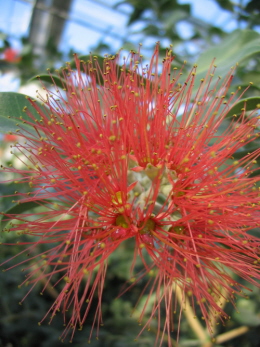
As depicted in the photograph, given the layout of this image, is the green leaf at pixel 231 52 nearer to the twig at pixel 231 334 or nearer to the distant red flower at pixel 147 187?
the distant red flower at pixel 147 187

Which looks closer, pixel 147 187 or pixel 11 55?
pixel 147 187

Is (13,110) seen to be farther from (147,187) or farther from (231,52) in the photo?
(231,52)

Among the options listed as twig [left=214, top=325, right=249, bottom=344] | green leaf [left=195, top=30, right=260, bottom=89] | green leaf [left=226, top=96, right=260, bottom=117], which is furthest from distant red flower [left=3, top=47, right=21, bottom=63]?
twig [left=214, top=325, right=249, bottom=344]

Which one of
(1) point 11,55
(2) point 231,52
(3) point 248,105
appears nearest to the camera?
(3) point 248,105

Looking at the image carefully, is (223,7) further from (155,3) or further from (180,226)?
(180,226)

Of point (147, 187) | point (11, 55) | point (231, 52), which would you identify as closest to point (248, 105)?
point (147, 187)

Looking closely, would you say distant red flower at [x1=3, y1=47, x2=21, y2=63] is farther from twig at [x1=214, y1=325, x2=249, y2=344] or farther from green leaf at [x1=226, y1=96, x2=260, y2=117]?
twig at [x1=214, y1=325, x2=249, y2=344]

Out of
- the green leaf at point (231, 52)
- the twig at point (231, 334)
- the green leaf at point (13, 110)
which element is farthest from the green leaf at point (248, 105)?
the twig at point (231, 334)
